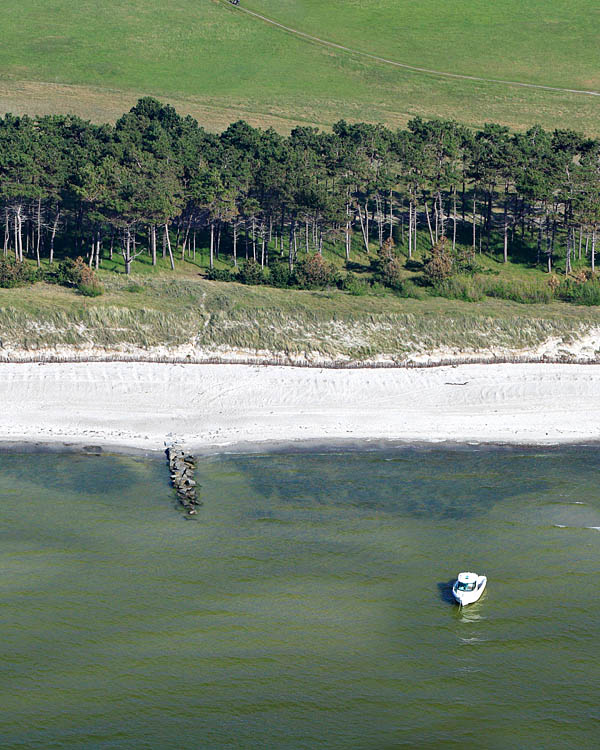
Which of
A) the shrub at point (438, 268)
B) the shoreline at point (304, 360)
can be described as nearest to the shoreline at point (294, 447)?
the shoreline at point (304, 360)

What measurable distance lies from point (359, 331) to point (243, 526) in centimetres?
2918

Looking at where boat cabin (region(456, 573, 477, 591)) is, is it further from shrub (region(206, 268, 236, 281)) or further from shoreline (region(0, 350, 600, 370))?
shrub (region(206, 268, 236, 281))

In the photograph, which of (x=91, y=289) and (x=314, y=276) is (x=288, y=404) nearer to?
(x=314, y=276)

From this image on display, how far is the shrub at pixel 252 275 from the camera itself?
262ft

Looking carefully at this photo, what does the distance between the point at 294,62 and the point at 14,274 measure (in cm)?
11853

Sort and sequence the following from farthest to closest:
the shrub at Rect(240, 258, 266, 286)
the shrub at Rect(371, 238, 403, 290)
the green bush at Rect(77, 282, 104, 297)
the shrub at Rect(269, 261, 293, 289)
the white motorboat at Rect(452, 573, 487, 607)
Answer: the shrub at Rect(371, 238, 403, 290) < the shrub at Rect(240, 258, 266, 286) < the shrub at Rect(269, 261, 293, 289) < the green bush at Rect(77, 282, 104, 297) < the white motorboat at Rect(452, 573, 487, 607)

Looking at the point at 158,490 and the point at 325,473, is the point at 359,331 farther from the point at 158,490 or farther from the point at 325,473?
the point at 158,490

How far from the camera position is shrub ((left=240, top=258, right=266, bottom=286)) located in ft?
262

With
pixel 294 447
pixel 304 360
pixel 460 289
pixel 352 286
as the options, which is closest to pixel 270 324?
pixel 304 360

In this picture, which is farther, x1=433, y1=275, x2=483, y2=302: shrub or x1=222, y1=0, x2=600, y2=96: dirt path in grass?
x1=222, y1=0, x2=600, y2=96: dirt path in grass

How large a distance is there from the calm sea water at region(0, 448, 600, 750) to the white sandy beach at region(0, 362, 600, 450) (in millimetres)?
4186

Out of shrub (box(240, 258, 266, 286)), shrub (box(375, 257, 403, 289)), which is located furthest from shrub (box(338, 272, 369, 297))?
shrub (box(240, 258, 266, 286))

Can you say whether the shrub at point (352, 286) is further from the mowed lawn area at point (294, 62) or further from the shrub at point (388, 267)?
the mowed lawn area at point (294, 62)

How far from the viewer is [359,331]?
68562 mm
